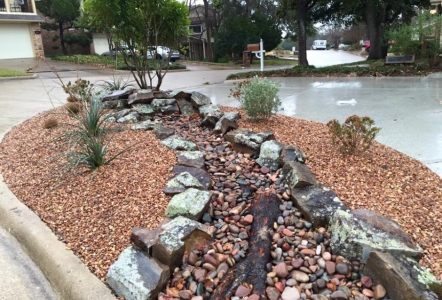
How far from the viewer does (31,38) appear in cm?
2572

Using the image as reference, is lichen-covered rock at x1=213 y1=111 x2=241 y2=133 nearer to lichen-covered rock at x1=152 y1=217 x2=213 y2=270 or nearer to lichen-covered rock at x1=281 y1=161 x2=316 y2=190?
lichen-covered rock at x1=281 y1=161 x2=316 y2=190

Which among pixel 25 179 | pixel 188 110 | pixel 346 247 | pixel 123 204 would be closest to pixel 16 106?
pixel 188 110

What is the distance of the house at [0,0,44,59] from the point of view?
24391 mm

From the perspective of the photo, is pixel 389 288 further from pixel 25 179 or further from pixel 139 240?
pixel 25 179

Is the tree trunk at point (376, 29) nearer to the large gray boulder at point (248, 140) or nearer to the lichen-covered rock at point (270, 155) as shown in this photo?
the large gray boulder at point (248, 140)

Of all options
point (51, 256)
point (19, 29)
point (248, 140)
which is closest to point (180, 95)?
point (248, 140)

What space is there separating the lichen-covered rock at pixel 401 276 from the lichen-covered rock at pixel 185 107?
→ 4126 mm

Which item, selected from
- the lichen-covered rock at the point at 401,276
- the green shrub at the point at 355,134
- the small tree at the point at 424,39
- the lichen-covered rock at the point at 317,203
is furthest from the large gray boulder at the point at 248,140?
the small tree at the point at 424,39

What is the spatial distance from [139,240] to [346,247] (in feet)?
4.45

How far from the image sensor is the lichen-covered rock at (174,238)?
2.30 m

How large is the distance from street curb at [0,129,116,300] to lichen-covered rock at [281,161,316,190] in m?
1.66

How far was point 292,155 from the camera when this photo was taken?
139 inches

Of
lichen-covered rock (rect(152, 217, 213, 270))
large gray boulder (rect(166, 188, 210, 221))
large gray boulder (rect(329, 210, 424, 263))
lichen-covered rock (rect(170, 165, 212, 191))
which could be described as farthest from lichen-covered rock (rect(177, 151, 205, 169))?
large gray boulder (rect(329, 210, 424, 263))

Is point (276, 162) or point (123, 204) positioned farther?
point (276, 162)
